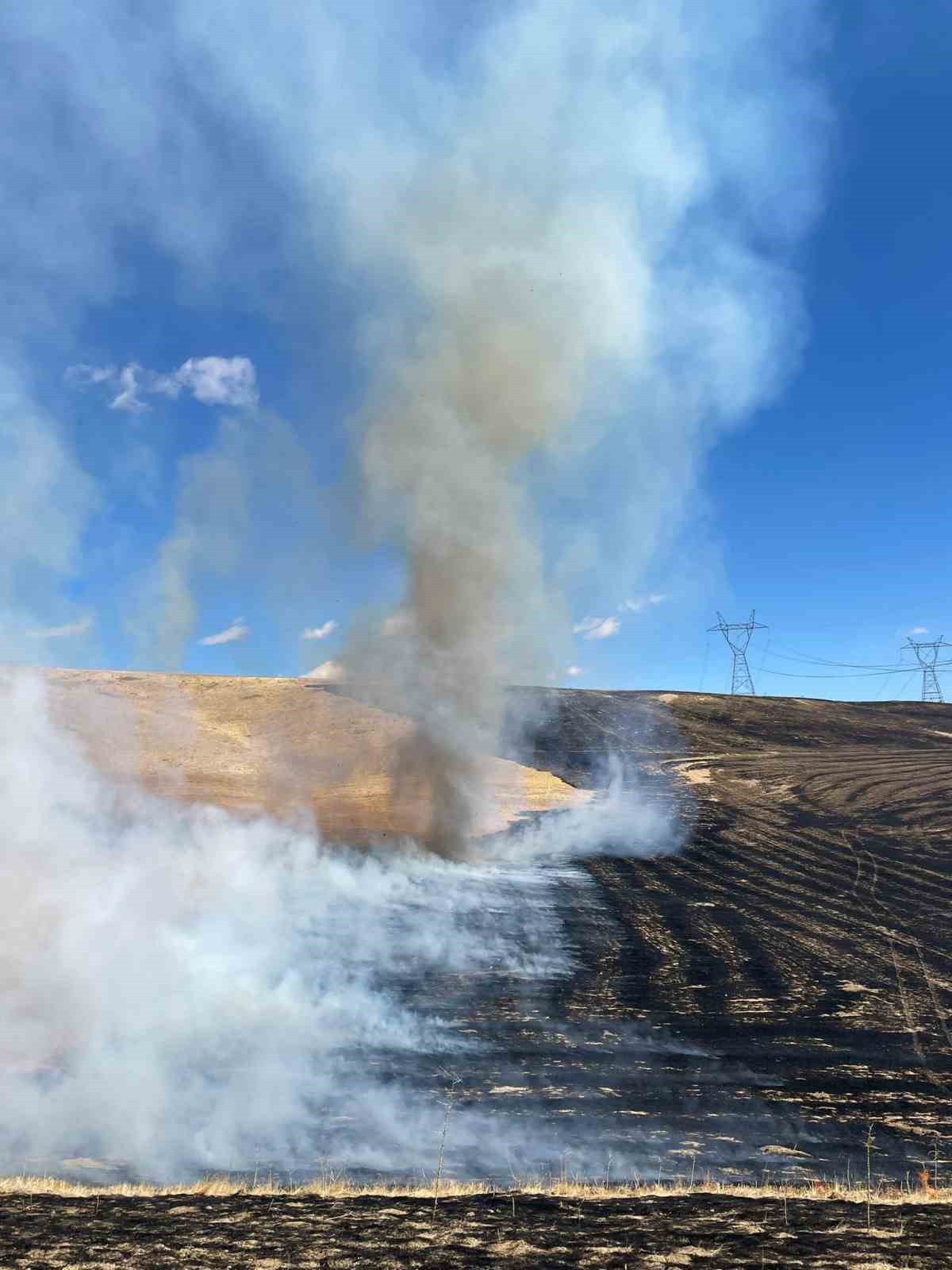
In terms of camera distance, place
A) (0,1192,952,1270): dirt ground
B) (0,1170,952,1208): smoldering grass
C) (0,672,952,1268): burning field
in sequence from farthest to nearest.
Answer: (0,1170,952,1208): smoldering grass → (0,672,952,1268): burning field → (0,1192,952,1270): dirt ground

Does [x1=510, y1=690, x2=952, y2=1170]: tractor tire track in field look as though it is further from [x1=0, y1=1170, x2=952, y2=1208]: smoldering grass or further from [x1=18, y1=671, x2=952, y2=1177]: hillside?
[x1=0, y1=1170, x2=952, y2=1208]: smoldering grass

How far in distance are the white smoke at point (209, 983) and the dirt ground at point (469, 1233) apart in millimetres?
1702

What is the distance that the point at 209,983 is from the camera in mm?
14891

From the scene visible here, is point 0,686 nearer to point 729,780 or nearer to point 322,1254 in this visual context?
point 322,1254

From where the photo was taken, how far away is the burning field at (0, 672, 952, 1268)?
7.68 meters

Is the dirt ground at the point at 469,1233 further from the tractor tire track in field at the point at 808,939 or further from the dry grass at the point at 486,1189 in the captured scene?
the tractor tire track in field at the point at 808,939

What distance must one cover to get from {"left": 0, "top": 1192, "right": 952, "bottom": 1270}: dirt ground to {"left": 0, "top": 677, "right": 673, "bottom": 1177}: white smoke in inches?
67.0

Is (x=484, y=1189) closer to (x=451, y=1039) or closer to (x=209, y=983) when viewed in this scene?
(x=451, y=1039)

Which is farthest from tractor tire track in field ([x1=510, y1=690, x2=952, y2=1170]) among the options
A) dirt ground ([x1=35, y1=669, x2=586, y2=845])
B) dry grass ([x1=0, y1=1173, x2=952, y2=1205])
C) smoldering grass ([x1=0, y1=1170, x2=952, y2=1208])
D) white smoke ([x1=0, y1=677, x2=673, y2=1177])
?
dirt ground ([x1=35, y1=669, x2=586, y2=845])

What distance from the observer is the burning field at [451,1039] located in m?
7.68

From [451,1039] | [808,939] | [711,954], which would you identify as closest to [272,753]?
[711,954]

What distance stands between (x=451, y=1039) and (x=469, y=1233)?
648cm

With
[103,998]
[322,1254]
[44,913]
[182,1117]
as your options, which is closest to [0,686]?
[44,913]

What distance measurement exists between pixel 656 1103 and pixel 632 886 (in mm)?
13696
